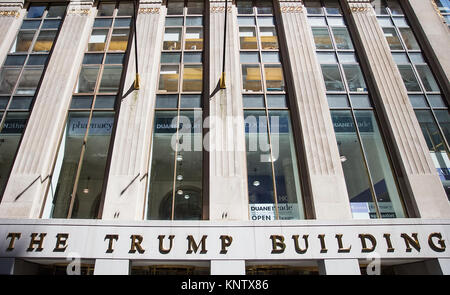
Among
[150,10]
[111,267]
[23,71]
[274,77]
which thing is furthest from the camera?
[150,10]

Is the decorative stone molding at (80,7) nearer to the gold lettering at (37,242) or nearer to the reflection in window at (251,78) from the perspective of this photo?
the reflection in window at (251,78)

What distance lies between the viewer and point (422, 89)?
1266 centimetres

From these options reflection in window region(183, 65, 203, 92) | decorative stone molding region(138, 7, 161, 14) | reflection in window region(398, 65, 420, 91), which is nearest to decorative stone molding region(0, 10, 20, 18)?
decorative stone molding region(138, 7, 161, 14)

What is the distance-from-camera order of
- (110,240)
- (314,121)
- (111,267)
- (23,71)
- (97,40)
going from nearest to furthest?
(111,267)
(110,240)
(314,121)
(23,71)
(97,40)

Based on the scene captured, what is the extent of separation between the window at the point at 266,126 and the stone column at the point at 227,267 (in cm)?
182

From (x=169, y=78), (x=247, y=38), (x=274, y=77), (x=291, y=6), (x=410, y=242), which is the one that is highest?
(x=291, y=6)

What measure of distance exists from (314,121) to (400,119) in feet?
11.9

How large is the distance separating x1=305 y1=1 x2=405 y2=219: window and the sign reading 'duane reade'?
1.18 metres

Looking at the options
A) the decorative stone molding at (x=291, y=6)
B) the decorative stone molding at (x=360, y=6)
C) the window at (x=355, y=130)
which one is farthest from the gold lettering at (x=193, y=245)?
the decorative stone molding at (x=360, y=6)

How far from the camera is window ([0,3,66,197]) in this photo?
38.7 feet

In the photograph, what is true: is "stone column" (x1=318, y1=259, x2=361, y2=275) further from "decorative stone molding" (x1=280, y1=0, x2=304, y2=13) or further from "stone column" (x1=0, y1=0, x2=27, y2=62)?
"stone column" (x1=0, y1=0, x2=27, y2=62)

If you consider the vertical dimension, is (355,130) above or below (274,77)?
below

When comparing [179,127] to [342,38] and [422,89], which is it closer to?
[342,38]

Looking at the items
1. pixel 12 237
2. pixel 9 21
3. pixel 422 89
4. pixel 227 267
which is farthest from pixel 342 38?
pixel 9 21
